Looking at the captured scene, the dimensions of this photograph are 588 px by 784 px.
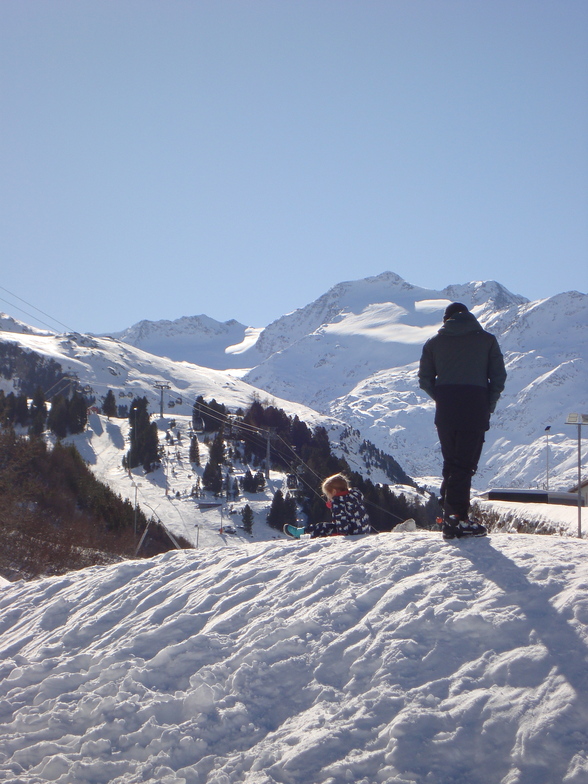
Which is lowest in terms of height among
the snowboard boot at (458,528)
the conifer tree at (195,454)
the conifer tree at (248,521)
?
the conifer tree at (248,521)

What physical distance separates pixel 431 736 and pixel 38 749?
98.7 inches

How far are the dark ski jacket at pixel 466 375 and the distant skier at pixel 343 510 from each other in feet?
5.97

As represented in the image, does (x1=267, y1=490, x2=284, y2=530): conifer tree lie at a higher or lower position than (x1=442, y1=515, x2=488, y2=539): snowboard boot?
lower

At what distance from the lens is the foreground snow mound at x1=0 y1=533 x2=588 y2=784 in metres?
3.68

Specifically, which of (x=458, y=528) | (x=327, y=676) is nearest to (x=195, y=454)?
(x=458, y=528)

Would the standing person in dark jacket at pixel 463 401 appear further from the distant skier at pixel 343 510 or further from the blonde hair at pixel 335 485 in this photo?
the blonde hair at pixel 335 485

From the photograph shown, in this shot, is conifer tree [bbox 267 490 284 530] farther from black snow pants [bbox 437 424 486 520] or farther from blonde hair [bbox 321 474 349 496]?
black snow pants [bbox 437 424 486 520]

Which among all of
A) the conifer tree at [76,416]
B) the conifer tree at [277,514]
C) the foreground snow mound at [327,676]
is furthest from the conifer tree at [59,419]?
the foreground snow mound at [327,676]

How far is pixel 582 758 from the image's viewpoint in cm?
340

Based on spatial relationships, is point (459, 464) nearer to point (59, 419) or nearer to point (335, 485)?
point (335, 485)

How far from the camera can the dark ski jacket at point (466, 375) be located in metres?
6.51

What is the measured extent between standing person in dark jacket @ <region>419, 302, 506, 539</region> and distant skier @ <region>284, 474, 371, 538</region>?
1.48 m

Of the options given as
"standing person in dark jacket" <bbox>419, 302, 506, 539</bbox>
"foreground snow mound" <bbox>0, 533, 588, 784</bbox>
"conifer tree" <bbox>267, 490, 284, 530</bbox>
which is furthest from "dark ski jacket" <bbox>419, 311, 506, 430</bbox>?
"conifer tree" <bbox>267, 490, 284, 530</bbox>

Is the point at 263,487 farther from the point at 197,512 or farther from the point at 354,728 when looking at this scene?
the point at 354,728
